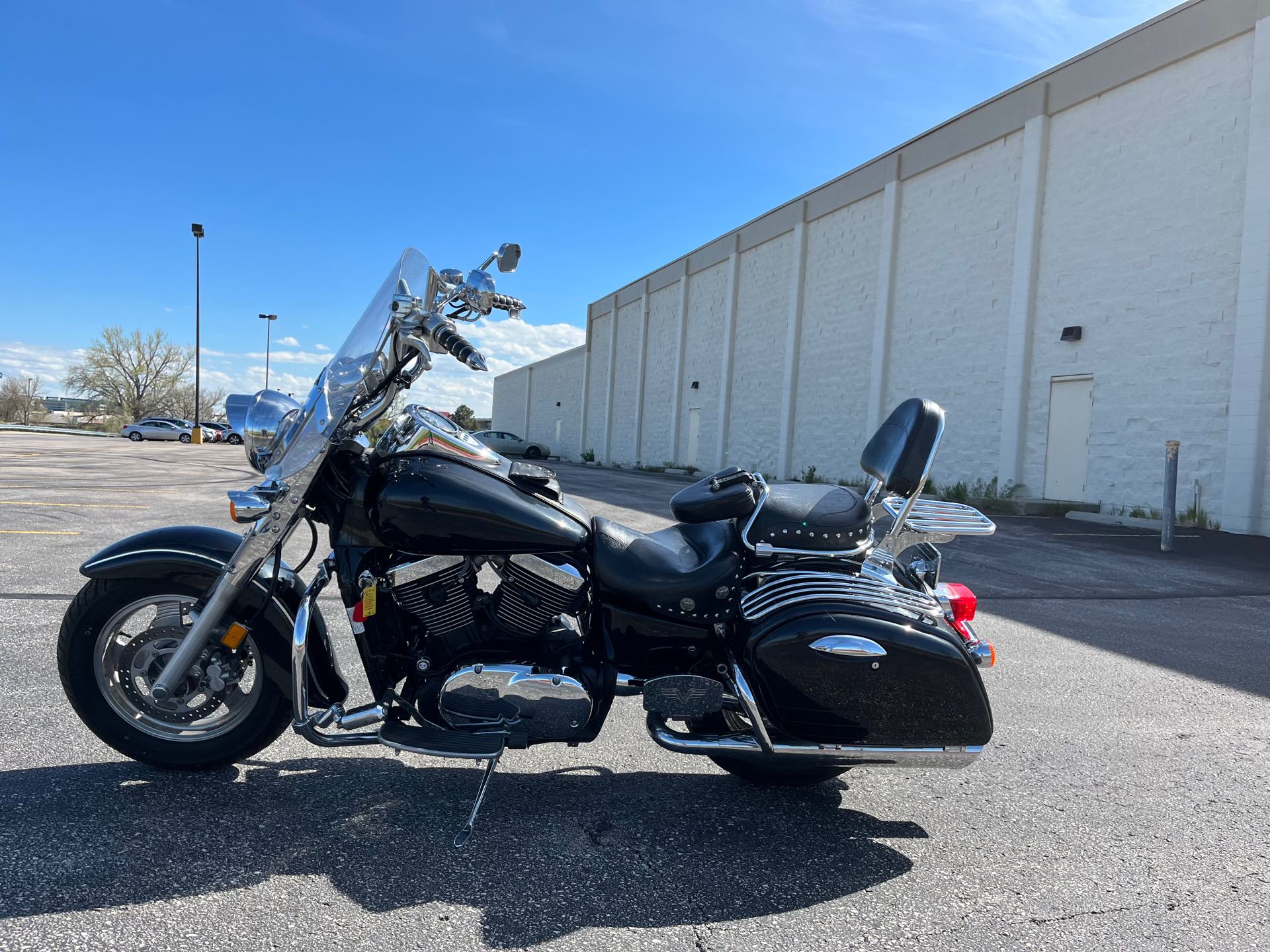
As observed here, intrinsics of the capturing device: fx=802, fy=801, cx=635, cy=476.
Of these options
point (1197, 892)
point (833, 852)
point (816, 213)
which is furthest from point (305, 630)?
point (816, 213)

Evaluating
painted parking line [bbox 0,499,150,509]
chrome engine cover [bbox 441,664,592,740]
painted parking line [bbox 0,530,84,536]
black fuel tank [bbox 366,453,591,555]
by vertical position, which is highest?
black fuel tank [bbox 366,453,591,555]

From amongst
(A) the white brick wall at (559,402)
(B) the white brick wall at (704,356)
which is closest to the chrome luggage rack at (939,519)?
(B) the white brick wall at (704,356)

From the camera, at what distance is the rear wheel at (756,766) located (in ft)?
8.74

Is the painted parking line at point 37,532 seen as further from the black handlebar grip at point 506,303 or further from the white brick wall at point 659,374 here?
the white brick wall at point 659,374

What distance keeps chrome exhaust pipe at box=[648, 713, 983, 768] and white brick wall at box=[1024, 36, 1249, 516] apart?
11508 mm

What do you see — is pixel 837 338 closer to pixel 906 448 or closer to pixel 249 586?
pixel 906 448

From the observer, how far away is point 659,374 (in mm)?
31391

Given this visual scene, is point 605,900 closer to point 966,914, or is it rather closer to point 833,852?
point 833,852

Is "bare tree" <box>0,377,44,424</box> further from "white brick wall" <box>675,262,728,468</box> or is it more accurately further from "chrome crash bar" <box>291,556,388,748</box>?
"chrome crash bar" <box>291,556,388,748</box>

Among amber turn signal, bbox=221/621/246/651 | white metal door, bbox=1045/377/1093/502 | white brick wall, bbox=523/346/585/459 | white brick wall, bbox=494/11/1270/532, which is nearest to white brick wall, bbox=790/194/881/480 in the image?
white brick wall, bbox=494/11/1270/532

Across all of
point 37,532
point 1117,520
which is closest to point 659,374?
point 1117,520

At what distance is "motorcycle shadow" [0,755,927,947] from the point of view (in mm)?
2133

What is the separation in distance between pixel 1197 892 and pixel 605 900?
5.61 feet

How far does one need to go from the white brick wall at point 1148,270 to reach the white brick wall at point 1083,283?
0.08 feet
